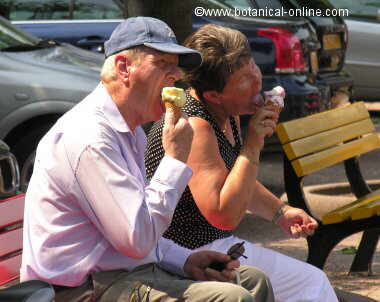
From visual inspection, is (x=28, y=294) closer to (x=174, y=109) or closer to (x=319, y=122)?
(x=174, y=109)

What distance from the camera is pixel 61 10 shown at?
944 cm

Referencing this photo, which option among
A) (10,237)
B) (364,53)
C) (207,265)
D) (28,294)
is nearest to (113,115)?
(207,265)

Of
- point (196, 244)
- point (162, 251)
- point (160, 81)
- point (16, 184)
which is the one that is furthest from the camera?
point (16, 184)

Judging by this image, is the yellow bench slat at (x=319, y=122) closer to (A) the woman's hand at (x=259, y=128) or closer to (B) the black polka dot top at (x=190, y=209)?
(B) the black polka dot top at (x=190, y=209)

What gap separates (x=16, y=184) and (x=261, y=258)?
1.50 metres

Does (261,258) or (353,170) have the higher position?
(261,258)

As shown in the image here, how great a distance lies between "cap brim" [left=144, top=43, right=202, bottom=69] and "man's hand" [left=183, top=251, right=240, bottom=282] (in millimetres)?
621

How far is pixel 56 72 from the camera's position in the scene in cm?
782

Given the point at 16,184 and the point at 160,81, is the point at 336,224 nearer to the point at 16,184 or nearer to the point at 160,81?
the point at 16,184

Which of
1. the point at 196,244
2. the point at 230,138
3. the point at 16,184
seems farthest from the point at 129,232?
the point at 16,184

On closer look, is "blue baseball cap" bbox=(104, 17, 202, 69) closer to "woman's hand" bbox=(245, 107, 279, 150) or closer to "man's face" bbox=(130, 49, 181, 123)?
"man's face" bbox=(130, 49, 181, 123)

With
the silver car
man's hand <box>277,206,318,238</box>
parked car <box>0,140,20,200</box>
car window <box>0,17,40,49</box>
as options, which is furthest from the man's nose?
the silver car

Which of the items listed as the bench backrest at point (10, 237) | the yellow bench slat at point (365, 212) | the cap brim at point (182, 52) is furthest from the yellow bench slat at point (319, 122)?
the cap brim at point (182, 52)

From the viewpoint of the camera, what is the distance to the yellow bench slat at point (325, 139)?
17.7ft
